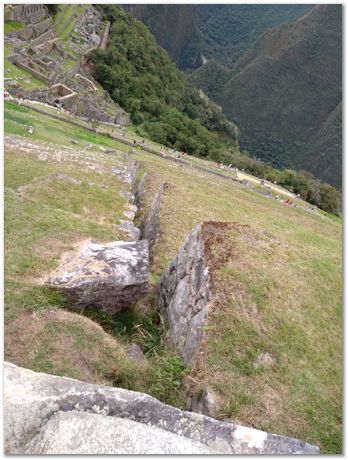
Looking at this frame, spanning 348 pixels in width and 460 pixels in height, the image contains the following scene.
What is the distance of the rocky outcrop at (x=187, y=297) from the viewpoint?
8.16m

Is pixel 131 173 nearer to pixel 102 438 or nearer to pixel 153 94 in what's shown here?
pixel 102 438

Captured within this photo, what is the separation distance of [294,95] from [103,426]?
17081 cm

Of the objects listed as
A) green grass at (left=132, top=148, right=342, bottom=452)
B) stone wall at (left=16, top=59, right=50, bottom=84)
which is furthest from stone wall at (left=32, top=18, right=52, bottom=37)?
green grass at (left=132, top=148, right=342, bottom=452)

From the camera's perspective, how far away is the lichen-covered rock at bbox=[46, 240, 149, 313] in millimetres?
8727

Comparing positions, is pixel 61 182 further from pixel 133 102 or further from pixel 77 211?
pixel 133 102

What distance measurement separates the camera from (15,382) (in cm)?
577

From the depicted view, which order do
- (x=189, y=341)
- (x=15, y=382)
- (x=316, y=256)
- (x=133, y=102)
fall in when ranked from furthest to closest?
(x=133, y=102)
(x=316, y=256)
(x=189, y=341)
(x=15, y=382)

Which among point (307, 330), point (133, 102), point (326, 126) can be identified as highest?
point (326, 126)

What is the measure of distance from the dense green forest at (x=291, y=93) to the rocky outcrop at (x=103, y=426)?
12942cm

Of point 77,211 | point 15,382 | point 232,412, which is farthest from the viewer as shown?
point 77,211

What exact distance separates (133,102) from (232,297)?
225 ft

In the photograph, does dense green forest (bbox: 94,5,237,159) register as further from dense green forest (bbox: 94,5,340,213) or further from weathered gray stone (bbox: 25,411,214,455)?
weathered gray stone (bbox: 25,411,214,455)

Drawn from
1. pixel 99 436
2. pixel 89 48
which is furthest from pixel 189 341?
pixel 89 48

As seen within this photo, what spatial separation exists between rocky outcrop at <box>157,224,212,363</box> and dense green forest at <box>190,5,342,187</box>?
125 meters
